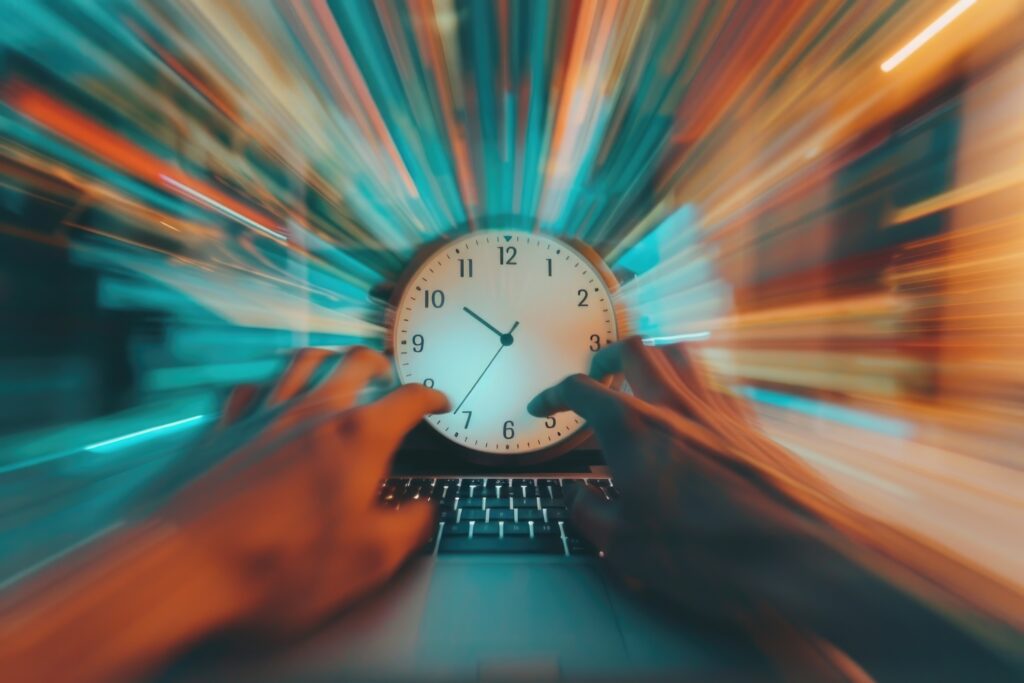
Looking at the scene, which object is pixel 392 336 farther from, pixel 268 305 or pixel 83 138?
pixel 83 138

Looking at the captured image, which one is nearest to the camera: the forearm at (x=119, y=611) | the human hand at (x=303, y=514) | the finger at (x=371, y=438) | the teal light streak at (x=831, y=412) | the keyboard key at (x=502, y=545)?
the forearm at (x=119, y=611)

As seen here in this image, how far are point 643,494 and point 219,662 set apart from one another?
39 cm

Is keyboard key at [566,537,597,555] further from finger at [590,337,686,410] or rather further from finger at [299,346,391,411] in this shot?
finger at [299,346,391,411]

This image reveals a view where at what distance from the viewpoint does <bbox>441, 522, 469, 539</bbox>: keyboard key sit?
1.97ft

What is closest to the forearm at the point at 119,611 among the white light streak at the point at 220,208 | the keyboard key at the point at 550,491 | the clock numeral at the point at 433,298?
the keyboard key at the point at 550,491

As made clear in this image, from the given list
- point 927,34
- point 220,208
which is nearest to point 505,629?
point 220,208

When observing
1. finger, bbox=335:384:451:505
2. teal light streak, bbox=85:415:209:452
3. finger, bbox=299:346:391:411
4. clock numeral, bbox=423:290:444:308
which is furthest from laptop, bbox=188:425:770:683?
teal light streak, bbox=85:415:209:452

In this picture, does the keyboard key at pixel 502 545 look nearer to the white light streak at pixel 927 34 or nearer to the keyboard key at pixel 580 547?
the keyboard key at pixel 580 547

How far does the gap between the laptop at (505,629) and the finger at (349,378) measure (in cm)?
21

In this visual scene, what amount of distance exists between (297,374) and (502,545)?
0.37 metres

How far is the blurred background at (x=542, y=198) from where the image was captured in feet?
2.50

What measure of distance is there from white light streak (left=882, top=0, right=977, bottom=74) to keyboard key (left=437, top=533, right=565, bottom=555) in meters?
1.09

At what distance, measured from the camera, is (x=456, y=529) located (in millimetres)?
612

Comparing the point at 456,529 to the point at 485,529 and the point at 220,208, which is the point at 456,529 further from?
the point at 220,208
